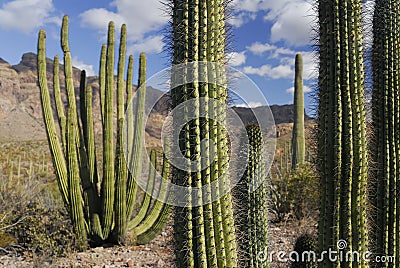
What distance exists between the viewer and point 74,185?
6836 millimetres

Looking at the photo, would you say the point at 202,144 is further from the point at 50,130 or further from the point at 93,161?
the point at 93,161

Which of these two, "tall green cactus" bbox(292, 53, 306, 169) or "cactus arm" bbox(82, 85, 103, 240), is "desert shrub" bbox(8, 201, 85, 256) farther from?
"tall green cactus" bbox(292, 53, 306, 169)

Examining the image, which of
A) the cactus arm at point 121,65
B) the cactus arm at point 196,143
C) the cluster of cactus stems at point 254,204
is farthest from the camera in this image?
the cactus arm at point 121,65

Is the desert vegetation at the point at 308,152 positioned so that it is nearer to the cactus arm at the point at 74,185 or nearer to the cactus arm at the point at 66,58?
the cactus arm at the point at 74,185

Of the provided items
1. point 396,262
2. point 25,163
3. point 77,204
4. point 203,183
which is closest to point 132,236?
point 77,204

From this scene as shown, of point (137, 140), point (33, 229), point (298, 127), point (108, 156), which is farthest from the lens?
point (298, 127)

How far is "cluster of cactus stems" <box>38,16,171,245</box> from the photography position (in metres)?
6.93

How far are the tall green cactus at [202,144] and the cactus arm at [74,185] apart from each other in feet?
16.0

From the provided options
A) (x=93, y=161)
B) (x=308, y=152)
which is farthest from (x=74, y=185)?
(x=308, y=152)

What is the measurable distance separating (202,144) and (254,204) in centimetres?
173

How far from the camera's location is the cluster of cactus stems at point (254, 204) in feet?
12.2

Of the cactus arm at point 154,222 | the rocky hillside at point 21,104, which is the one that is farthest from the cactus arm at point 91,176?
the rocky hillside at point 21,104

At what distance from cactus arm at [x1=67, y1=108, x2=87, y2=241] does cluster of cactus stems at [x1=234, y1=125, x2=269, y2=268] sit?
380 cm

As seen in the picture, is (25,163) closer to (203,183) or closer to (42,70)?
(42,70)
